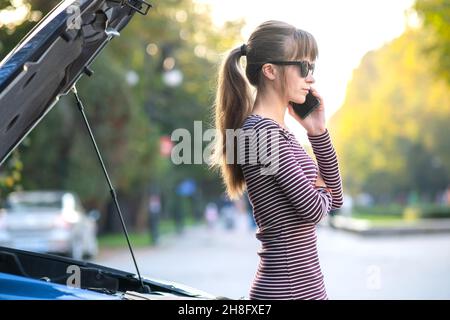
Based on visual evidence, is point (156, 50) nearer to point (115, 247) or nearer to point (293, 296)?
point (115, 247)

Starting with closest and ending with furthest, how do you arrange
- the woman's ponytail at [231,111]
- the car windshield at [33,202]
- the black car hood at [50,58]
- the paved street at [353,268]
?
1. the black car hood at [50,58]
2. the woman's ponytail at [231,111]
3. the paved street at [353,268]
4. the car windshield at [33,202]

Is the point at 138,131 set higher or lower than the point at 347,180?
lower

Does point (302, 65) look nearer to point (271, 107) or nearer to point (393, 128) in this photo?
point (271, 107)

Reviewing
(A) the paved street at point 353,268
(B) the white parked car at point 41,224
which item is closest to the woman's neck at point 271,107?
(A) the paved street at point 353,268

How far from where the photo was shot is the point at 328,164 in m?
3.53

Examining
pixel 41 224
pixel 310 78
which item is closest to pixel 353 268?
pixel 41 224

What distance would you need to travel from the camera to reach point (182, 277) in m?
15.9

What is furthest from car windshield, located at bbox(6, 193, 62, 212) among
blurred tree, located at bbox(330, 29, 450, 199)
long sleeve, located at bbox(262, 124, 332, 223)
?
blurred tree, located at bbox(330, 29, 450, 199)

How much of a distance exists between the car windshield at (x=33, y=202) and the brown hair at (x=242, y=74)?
17.7m

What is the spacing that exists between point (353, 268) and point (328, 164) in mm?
13993

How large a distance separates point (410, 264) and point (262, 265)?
14940 millimetres

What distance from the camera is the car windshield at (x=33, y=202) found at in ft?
68.9

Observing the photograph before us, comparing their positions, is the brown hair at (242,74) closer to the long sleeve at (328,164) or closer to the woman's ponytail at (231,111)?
the woman's ponytail at (231,111)
